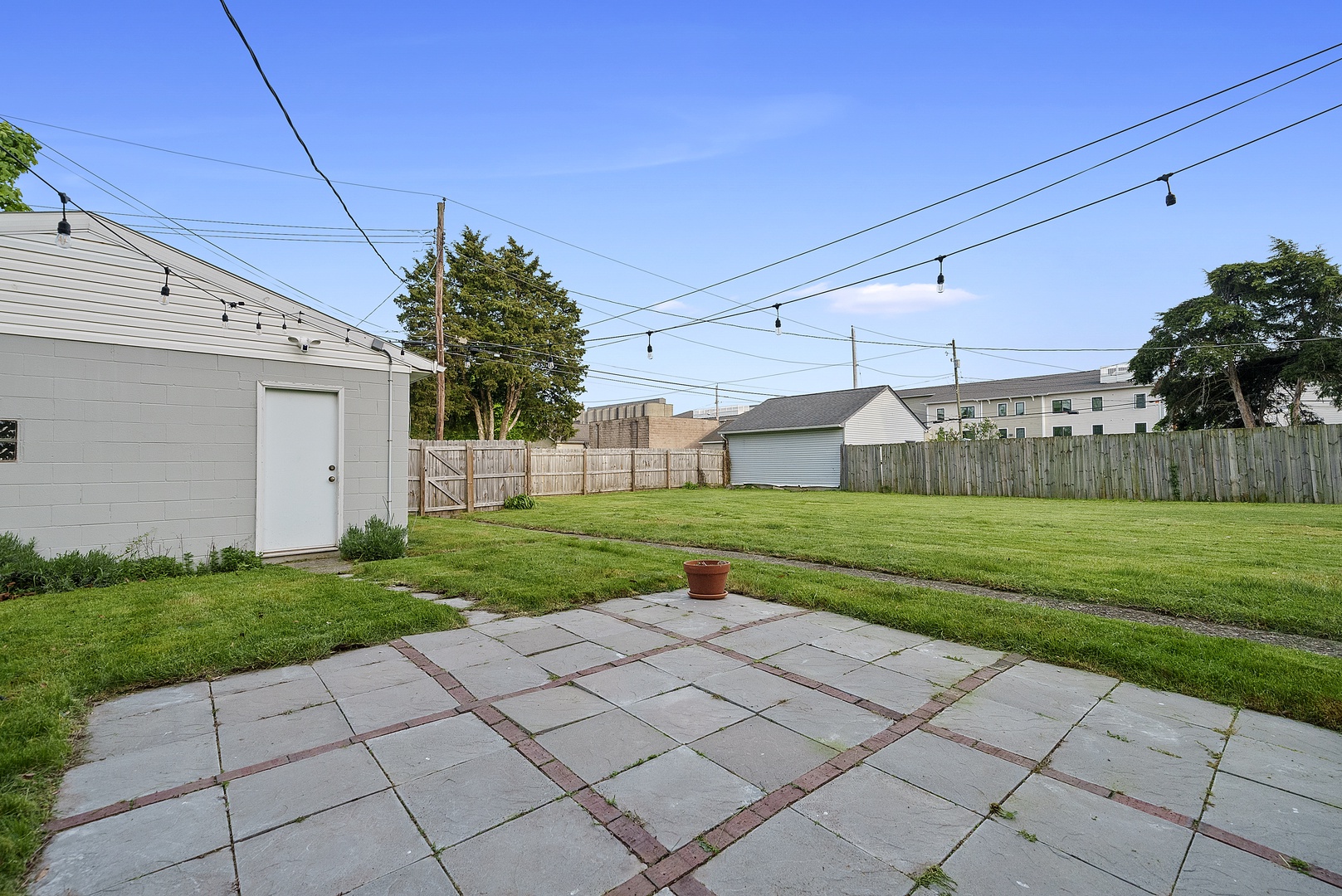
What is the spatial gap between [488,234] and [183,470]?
23.4 m

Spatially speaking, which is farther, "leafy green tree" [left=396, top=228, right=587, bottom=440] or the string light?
"leafy green tree" [left=396, top=228, right=587, bottom=440]

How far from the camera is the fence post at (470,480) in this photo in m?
13.6

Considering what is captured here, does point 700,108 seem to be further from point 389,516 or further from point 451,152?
point 389,516

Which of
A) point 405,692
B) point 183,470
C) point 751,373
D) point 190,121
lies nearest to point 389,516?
point 183,470

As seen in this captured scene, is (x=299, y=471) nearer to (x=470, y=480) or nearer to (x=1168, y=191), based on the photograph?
(x=470, y=480)

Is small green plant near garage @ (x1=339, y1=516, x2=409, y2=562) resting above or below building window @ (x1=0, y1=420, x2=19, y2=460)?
below

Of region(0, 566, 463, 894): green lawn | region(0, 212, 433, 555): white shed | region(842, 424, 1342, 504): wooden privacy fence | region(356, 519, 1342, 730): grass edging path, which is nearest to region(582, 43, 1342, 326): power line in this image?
region(356, 519, 1342, 730): grass edging path

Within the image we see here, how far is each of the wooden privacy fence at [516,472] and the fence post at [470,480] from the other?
0.7 inches

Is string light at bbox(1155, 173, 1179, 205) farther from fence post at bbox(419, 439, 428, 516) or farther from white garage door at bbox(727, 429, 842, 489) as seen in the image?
white garage door at bbox(727, 429, 842, 489)

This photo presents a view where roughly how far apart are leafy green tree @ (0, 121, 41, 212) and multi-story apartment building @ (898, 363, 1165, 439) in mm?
34799

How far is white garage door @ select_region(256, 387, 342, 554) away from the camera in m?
6.89

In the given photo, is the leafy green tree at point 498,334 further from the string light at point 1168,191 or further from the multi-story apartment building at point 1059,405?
the string light at point 1168,191

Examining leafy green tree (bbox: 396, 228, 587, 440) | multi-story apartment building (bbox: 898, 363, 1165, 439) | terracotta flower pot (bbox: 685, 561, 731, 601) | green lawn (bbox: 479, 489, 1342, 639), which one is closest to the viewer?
green lawn (bbox: 479, 489, 1342, 639)

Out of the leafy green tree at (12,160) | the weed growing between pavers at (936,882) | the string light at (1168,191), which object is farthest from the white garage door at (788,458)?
the weed growing between pavers at (936,882)
